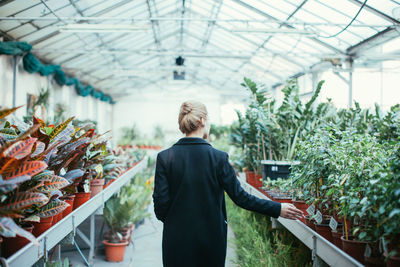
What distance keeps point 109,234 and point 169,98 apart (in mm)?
18936

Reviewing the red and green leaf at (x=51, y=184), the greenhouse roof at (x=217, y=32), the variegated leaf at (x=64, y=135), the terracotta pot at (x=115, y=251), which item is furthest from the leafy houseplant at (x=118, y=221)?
the greenhouse roof at (x=217, y=32)

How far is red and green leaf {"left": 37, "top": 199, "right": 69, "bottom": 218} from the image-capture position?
5.65ft

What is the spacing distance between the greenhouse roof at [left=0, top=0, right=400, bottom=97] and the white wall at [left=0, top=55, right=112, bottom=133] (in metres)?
0.77

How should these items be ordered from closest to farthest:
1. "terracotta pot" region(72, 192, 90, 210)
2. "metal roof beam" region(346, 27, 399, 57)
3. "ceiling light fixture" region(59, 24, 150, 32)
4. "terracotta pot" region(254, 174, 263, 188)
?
"terracotta pot" region(72, 192, 90, 210) → "terracotta pot" region(254, 174, 263, 188) → "ceiling light fixture" region(59, 24, 150, 32) → "metal roof beam" region(346, 27, 399, 57)

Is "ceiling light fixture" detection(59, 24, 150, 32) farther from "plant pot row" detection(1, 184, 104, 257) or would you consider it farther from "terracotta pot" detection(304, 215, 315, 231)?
"terracotta pot" detection(304, 215, 315, 231)

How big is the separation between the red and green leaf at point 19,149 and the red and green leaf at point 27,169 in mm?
58

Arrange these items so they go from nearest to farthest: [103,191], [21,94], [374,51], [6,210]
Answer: [6,210] → [103,191] → [374,51] → [21,94]

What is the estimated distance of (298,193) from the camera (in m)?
2.54

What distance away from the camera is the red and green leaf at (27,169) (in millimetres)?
1410

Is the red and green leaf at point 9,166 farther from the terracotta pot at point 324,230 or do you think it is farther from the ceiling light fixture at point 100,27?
the ceiling light fixture at point 100,27

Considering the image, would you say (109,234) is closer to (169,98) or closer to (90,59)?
(90,59)

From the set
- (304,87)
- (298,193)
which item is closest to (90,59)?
(304,87)

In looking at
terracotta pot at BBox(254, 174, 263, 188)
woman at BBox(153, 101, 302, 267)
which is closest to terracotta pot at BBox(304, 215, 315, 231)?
woman at BBox(153, 101, 302, 267)

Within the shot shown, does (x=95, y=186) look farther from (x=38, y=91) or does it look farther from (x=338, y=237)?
(x=38, y=91)
